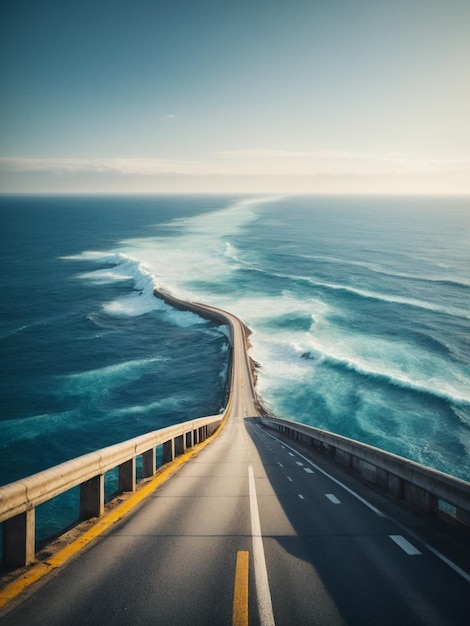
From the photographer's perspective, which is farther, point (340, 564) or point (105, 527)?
point (105, 527)

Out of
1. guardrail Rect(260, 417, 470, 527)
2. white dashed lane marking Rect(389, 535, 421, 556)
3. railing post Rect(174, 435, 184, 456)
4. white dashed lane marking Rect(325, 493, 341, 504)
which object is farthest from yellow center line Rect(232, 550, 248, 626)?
railing post Rect(174, 435, 184, 456)

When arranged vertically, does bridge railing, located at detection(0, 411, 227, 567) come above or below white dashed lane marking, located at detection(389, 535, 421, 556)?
above

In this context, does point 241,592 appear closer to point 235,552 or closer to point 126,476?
point 235,552

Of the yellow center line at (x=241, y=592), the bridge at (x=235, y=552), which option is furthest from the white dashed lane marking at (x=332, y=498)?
the yellow center line at (x=241, y=592)

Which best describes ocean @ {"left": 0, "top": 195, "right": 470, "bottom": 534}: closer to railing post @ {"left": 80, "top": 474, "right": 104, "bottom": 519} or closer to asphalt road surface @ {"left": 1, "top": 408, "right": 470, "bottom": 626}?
railing post @ {"left": 80, "top": 474, "right": 104, "bottom": 519}

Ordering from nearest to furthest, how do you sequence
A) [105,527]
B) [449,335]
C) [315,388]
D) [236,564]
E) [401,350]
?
1. [236,564]
2. [105,527]
3. [315,388]
4. [401,350]
5. [449,335]

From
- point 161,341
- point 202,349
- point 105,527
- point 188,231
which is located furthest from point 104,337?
point 188,231

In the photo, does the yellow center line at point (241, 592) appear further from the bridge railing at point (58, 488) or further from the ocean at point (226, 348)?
the ocean at point (226, 348)

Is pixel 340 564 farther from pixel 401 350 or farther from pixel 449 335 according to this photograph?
pixel 449 335
